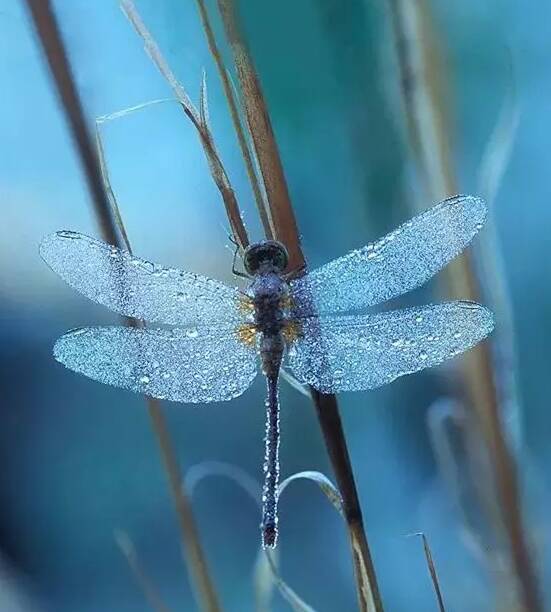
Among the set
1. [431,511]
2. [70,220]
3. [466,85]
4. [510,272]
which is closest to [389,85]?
[466,85]

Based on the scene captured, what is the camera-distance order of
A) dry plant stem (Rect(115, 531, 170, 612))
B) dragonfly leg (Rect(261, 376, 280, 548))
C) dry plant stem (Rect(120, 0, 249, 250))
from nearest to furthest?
dry plant stem (Rect(120, 0, 249, 250)) < dragonfly leg (Rect(261, 376, 280, 548)) < dry plant stem (Rect(115, 531, 170, 612))

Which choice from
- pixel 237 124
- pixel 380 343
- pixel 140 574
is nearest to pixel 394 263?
pixel 380 343

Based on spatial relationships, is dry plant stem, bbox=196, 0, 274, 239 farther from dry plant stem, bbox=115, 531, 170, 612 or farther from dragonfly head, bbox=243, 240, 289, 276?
dry plant stem, bbox=115, 531, 170, 612

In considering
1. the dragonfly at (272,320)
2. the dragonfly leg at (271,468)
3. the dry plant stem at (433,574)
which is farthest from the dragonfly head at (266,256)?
the dry plant stem at (433,574)

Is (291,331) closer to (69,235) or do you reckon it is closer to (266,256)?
(266,256)

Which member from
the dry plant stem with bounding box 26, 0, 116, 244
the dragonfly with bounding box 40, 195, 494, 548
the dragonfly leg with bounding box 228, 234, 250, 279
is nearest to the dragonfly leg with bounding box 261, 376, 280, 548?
the dragonfly with bounding box 40, 195, 494, 548
